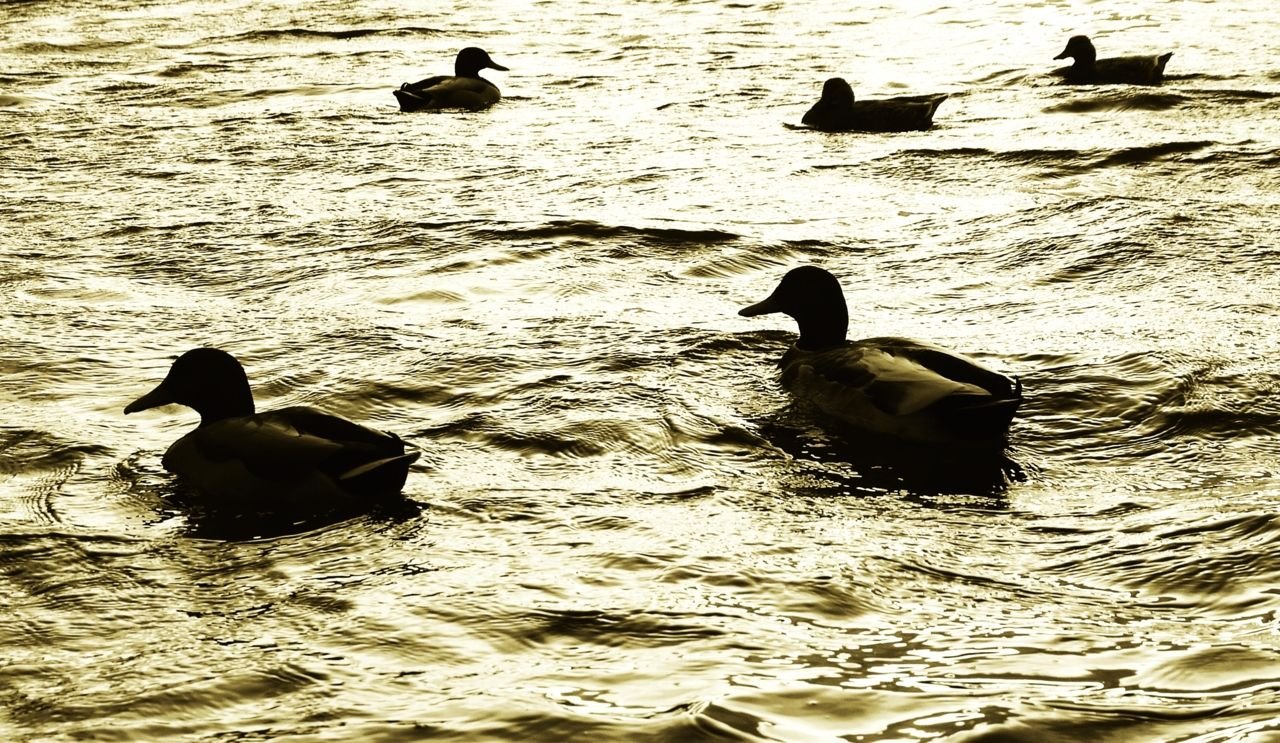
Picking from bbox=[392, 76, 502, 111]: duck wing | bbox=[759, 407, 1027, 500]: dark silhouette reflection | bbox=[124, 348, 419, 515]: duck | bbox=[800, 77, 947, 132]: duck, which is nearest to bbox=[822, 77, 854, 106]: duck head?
bbox=[800, 77, 947, 132]: duck

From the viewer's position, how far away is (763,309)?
919 cm

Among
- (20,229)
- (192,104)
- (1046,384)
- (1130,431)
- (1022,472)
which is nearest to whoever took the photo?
(1022,472)

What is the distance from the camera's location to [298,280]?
10.8 m

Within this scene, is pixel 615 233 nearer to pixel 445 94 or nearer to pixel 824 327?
pixel 824 327

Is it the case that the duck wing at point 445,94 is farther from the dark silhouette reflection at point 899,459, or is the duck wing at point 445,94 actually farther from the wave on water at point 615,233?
the dark silhouette reflection at point 899,459

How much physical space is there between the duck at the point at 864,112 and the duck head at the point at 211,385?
902cm

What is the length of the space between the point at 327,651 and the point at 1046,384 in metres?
4.12

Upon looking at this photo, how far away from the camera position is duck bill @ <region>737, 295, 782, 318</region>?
9.09m

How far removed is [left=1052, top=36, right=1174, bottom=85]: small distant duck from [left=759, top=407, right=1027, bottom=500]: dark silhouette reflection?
9880 millimetres

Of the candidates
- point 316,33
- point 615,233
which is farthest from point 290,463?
point 316,33

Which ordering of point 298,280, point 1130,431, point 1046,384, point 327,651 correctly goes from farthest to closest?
1. point 298,280
2. point 1046,384
3. point 1130,431
4. point 327,651

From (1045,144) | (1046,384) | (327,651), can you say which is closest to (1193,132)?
(1045,144)

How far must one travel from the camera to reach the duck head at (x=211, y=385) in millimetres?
7332

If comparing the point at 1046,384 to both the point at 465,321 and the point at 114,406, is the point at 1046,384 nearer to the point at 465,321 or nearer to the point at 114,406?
the point at 465,321
